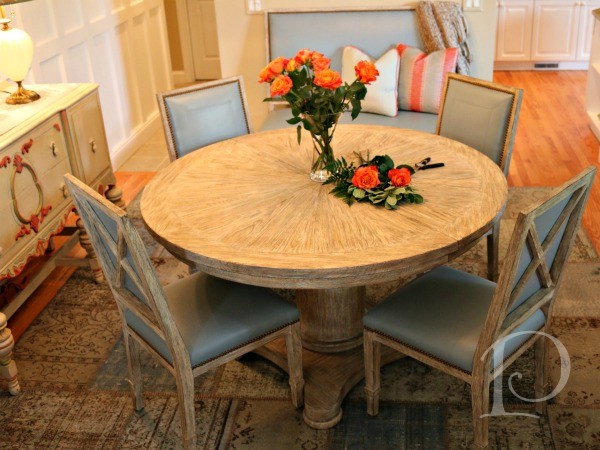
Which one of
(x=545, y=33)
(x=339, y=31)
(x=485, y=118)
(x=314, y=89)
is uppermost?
(x=314, y=89)

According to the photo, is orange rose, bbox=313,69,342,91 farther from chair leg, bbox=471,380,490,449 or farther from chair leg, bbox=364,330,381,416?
chair leg, bbox=471,380,490,449

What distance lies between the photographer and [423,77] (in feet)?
13.0

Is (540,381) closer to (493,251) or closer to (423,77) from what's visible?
(493,251)

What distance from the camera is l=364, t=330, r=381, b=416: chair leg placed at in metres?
2.34

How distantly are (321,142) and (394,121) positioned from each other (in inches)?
57.7

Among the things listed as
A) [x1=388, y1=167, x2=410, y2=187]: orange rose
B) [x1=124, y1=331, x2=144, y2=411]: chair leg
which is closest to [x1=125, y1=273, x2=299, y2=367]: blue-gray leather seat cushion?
[x1=124, y1=331, x2=144, y2=411]: chair leg

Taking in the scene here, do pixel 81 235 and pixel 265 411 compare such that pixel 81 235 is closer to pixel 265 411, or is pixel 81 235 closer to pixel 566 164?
pixel 265 411

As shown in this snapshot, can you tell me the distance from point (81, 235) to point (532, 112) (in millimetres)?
3573

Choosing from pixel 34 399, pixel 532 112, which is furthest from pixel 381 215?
pixel 532 112

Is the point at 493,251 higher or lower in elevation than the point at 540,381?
higher

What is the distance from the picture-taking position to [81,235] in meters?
3.41

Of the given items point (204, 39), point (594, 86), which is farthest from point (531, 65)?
point (204, 39)

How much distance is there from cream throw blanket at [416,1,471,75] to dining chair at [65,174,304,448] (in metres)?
2.31

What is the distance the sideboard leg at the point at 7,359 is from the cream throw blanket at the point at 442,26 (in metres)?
2.72
